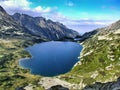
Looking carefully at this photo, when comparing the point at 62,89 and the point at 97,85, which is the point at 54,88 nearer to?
the point at 62,89

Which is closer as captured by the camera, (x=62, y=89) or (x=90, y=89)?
(x=62, y=89)

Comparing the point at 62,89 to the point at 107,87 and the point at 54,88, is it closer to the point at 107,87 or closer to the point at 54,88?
the point at 54,88

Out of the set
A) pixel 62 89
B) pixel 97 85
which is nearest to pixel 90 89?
pixel 97 85

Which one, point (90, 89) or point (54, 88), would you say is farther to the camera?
point (90, 89)

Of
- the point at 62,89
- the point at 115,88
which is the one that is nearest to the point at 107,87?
the point at 115,88

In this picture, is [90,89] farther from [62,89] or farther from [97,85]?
[62,89]

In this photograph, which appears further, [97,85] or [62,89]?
[97,85]
